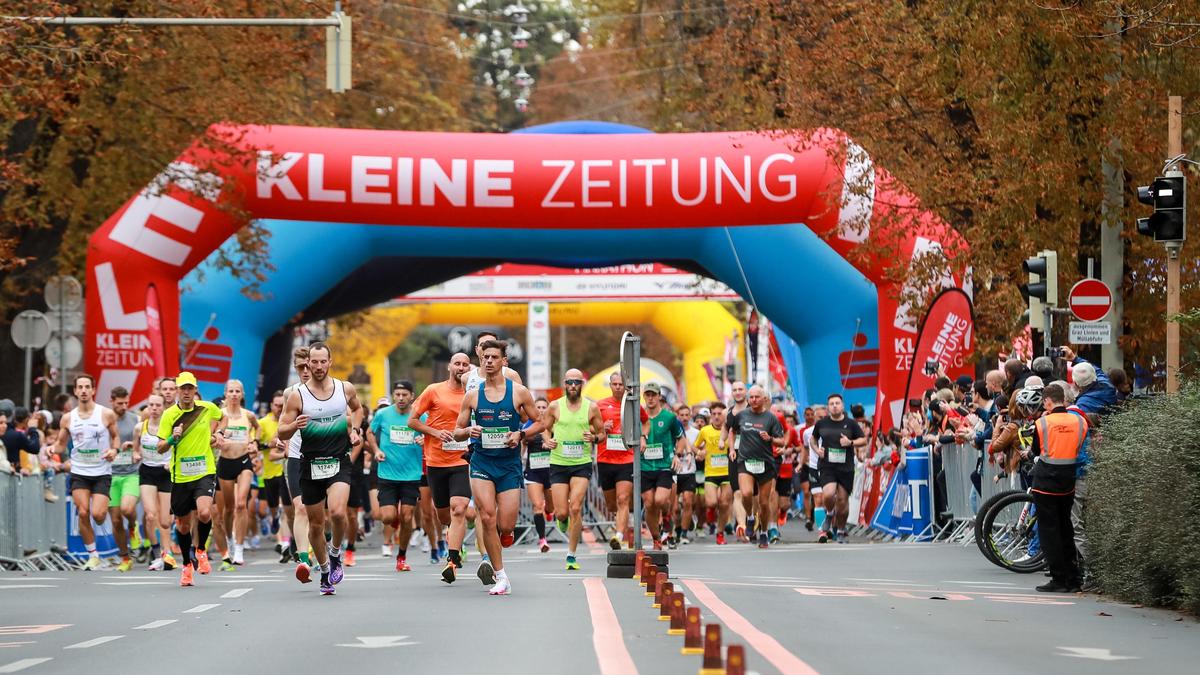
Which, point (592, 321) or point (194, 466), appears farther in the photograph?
point (592, 321)

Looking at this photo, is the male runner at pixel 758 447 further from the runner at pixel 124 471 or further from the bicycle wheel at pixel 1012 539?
the runner at pixel 124 471

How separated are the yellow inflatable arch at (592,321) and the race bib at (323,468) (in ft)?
129

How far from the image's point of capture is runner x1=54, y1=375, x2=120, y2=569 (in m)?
20.7

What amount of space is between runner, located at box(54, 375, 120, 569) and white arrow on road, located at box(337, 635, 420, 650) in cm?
979

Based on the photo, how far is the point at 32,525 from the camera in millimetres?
21875

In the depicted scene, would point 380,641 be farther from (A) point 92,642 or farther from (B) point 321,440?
(B) point 321,440

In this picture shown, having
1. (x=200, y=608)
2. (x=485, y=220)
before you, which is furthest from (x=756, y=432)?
(x=200, y=608)

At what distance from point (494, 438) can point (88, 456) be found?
7.23m

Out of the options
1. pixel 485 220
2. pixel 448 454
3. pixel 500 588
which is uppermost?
pixel 485 220

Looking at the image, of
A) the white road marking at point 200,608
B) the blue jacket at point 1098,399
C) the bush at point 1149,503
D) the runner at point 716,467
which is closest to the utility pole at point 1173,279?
the blue jacket at point 1098,399

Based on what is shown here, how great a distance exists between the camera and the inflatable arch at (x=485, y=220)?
25.7 m

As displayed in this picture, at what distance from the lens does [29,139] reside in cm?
2452

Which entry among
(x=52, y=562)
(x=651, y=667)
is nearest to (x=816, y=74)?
(x=52, y=562)

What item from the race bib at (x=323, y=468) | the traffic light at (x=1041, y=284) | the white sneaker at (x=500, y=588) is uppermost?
the traffic light at (x=1041, y=284)
